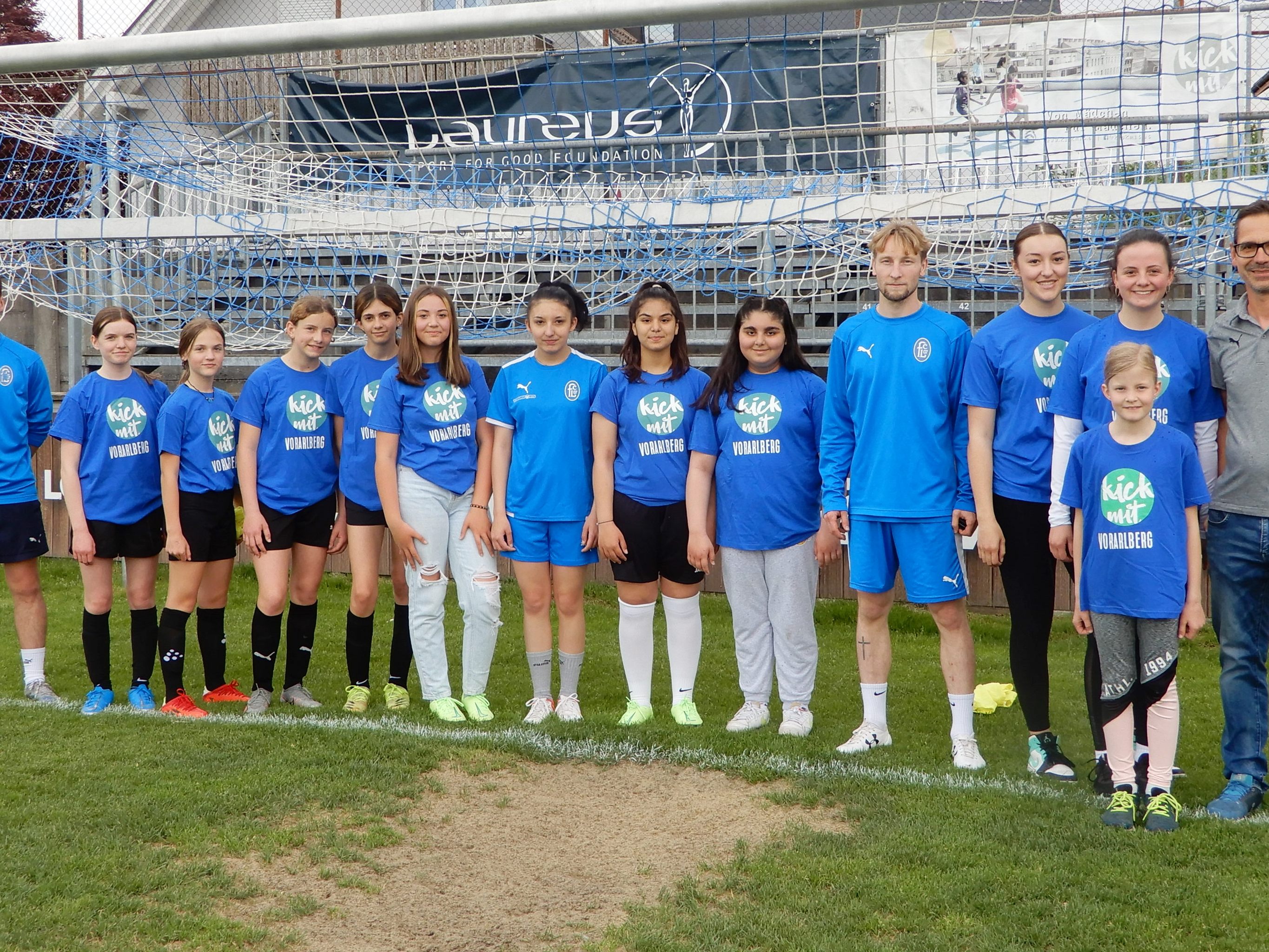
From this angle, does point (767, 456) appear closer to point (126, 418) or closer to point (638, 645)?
point (638, 645)

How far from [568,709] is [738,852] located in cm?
156

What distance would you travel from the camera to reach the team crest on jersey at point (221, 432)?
17.5ft

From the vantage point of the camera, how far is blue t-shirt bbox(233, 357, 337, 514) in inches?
207

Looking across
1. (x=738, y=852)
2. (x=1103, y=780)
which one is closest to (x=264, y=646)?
(x=738, y=852)

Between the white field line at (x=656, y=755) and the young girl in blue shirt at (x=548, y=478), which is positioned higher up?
the young girl in blue shirt at (x=548, y=478)

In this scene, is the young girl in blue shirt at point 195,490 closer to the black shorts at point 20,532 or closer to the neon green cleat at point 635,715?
the black shorts at point 20,532

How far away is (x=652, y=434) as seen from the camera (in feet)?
15.9

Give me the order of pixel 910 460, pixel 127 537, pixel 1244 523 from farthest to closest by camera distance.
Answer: pixel 127 537 → pixel 910 460 → pixel 1244 523

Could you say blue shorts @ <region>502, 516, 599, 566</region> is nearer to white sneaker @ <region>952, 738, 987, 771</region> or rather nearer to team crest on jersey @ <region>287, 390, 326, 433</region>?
team crest on jersey @ <region>287, 390, 326, 433</region>

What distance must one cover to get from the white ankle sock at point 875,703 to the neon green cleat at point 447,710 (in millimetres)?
1698

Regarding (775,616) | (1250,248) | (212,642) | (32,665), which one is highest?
(1250,248)

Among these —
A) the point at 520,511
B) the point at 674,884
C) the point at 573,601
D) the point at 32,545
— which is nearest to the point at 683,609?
the point at 573,601

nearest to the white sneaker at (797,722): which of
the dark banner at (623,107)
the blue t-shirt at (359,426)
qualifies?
the blue t-shirt at (359,426)

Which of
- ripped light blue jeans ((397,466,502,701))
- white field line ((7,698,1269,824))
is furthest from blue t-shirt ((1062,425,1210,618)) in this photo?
ripped light blue jeans ((397,466,502,701))
